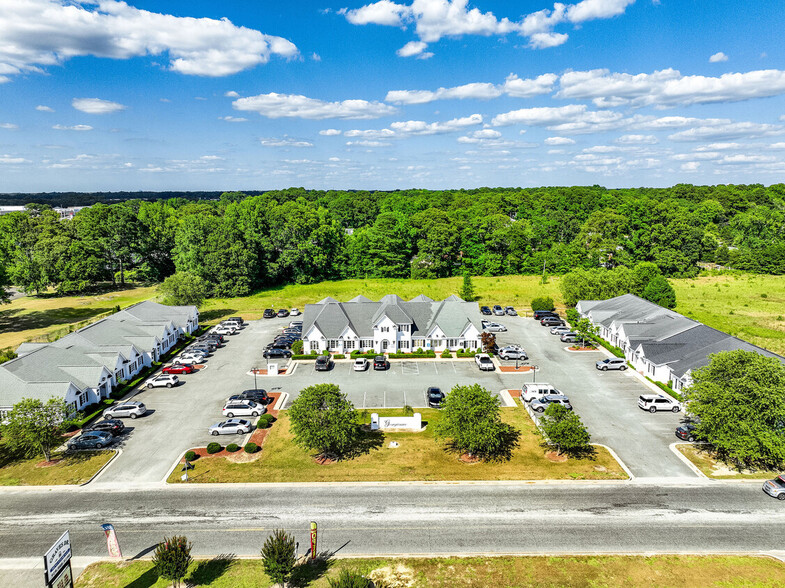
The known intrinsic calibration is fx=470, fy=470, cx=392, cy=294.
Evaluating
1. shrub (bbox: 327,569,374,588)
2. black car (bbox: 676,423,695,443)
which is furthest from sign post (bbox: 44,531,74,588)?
black car (bbox: 676,423,695,443)

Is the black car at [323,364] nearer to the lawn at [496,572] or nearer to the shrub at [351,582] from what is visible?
the lawn at [496,572]

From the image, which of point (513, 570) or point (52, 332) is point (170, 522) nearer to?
point (513, 570)

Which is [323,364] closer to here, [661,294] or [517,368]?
[517,368]

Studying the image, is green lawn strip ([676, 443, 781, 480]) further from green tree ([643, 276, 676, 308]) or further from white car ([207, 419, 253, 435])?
green tree ([643, 276, 676, 308])

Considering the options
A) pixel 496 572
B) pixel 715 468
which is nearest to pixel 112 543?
pixel 496 572

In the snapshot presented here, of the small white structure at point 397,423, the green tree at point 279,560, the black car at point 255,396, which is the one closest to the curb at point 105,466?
the black car at point 255,396

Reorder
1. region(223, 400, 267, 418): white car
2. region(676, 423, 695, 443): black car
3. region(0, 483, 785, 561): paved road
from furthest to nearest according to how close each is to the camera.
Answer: region(223, 400, 267, 418): white car, region(676, 423, 695, 443): black car, region(0, 483, 785, 561): paved road
